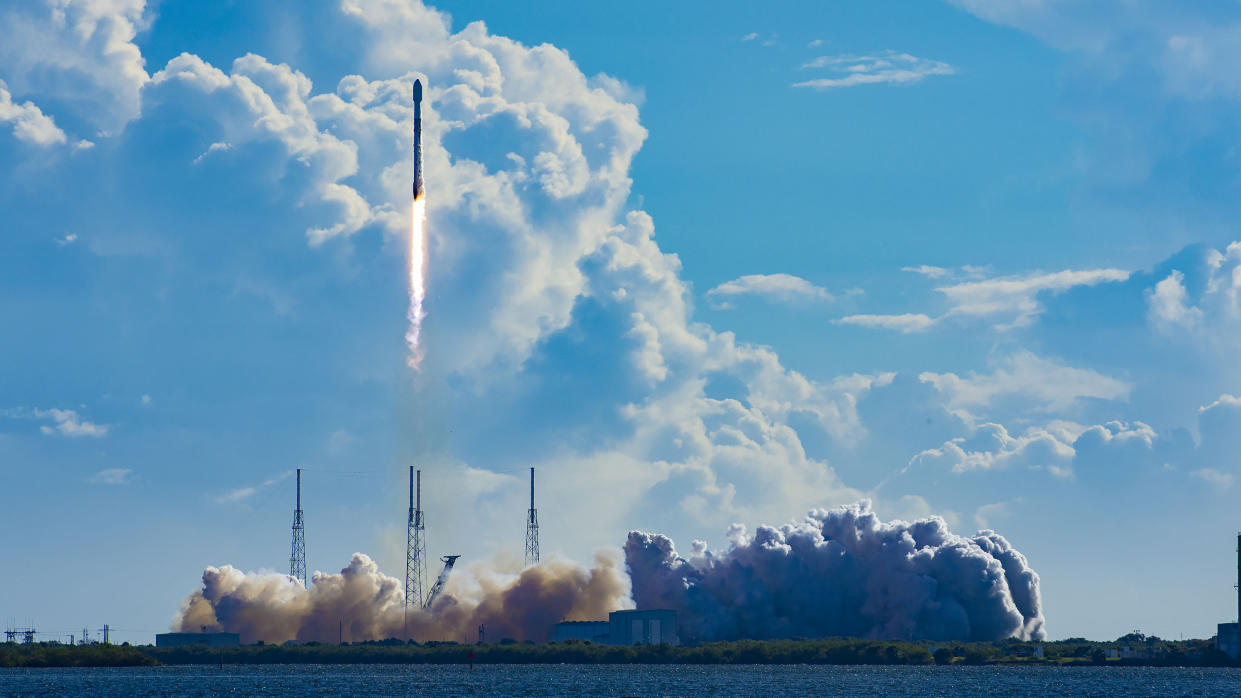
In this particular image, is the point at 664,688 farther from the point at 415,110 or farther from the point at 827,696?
the point at 415,110

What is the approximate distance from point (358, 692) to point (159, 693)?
74.6ft

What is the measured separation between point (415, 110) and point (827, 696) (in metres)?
70.4

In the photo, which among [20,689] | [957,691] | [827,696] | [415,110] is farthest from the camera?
[20,689]

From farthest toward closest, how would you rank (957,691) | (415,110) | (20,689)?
(20,689), (957,691), (415,110)

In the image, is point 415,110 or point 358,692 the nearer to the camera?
point 415,110

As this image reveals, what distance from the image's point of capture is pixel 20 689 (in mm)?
195125

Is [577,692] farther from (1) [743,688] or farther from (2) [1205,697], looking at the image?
(2) [1205,697]

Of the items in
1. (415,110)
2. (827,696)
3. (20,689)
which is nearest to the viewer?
(415,110)

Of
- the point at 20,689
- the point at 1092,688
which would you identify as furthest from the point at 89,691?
the point at 1092,688

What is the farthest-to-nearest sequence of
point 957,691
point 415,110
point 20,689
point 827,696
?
point 20,689 < point 957,691 < point 827,696 < point 415,110

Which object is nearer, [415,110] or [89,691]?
[415,110]

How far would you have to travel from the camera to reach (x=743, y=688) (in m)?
185

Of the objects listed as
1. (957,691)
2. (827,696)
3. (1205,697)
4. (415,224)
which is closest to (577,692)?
(827,696)

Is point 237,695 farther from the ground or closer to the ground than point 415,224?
closer to the ground
